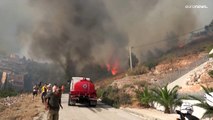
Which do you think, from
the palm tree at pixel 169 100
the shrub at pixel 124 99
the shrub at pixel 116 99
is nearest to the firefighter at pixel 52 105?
the palm tree at pixel 169 100

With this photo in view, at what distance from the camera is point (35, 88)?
29531 mm

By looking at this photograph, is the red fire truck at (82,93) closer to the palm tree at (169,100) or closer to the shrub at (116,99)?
the shrub at (116,99)

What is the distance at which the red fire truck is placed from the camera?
25.0 meters

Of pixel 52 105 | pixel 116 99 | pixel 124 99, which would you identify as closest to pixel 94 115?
pixel 52 105

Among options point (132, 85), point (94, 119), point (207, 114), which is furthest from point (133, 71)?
point (207, 114)

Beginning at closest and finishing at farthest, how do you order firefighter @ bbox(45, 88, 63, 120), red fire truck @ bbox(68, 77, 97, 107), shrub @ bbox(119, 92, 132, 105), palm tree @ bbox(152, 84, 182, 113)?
1. firefighter @ bbox(45, 88, 63, 120)
2. palm tree @ bbox(152, 84, 182, 113)
3. red fire truck @ bbox(68, 77, 97, 107)
4. shrub @ bbox(119, 92, 132, 105)

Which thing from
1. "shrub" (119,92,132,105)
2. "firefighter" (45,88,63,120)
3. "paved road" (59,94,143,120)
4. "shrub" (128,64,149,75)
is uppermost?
"shrub" (128,64,149,75)

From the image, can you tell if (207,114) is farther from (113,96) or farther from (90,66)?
(90,66)

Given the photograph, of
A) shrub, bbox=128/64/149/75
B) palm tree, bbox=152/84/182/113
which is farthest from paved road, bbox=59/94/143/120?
shrub, bbox=128/64/149/75

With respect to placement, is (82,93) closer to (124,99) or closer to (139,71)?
(124,99)

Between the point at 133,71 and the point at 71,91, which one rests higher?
the point at 133,71

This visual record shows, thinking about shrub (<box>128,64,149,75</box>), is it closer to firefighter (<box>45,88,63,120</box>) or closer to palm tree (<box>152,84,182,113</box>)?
palm tree (<box>152,84,182,113</box>)

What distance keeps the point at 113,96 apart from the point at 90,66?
34688 millimetres

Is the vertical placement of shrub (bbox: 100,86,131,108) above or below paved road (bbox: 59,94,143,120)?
above
